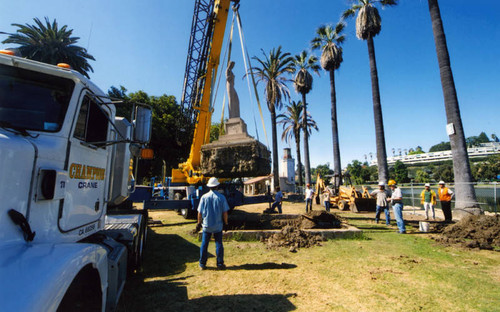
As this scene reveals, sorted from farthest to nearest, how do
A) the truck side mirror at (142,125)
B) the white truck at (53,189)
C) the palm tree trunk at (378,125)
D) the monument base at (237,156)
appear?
1. the palm tree trunk at (378,125)
2. the monument base at (237,156)
3. the truck side mirror at (142,125)
4. the white truck at (53,189)

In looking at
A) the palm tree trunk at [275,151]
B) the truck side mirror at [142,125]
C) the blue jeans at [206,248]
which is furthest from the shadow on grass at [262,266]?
the palm tree trunk at [275,151]

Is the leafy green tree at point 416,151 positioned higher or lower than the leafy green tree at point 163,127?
higher

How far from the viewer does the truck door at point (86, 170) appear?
2502 millimetres

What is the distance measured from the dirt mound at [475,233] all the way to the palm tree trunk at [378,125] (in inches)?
283

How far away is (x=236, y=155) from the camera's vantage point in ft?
21.8

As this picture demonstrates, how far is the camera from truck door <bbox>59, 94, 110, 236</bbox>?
2.50 metres

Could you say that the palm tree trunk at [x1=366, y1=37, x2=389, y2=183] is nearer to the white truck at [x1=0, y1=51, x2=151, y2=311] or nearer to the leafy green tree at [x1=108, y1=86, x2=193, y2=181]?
the white truck at [x1=0, y1=51, x2=151, y2=311]

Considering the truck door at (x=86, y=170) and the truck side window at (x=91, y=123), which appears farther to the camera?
the truck side window at (x=91, y=123)

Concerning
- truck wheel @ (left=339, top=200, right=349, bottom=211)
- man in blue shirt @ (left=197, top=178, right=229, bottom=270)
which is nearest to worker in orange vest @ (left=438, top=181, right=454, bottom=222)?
truck wheel @ (left=339, top=200, right=349, bottom=211)

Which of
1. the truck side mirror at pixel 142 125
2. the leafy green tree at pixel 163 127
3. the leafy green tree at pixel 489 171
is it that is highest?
the leafy green tree at pixel 163 127

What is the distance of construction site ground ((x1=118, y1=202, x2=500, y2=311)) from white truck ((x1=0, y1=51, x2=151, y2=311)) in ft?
4.18

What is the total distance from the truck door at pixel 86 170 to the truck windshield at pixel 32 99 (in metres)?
0.19

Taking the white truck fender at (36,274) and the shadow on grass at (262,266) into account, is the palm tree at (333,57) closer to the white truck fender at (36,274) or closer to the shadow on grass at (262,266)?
the shadow on grass at (262,266)

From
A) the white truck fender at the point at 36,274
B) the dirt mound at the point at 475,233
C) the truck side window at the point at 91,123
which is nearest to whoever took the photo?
the white truck fender at the point at 36,274
